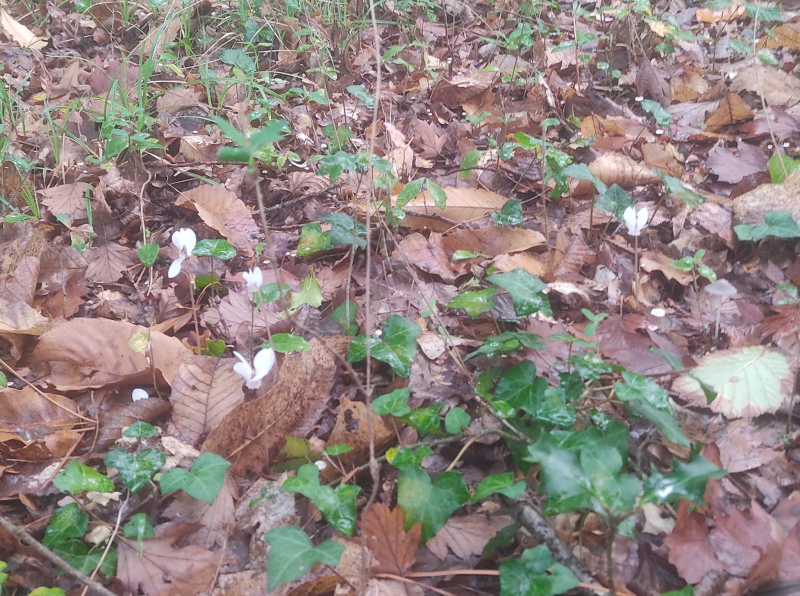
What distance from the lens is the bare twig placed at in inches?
43.1

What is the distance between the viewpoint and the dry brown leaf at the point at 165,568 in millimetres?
1152

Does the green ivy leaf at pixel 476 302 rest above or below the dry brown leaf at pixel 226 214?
above

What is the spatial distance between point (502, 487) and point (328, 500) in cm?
36

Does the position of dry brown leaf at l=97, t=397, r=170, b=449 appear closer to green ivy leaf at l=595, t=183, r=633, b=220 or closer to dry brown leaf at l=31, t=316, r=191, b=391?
dry brown leaf at l=31, t=316, r=191, b=391

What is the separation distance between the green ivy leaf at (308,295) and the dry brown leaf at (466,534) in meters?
0.82

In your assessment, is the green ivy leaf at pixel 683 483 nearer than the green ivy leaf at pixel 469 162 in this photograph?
Yes

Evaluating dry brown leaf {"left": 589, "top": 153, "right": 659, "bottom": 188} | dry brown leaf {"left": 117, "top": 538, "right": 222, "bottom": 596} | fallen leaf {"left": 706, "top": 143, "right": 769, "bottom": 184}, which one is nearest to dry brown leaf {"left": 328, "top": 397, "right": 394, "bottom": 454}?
dry brown leaf {"left": 117, "top": 538, "right": 222, "bottom": 596}

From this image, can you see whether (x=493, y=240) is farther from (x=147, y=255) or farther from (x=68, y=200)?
(x=68, y=200)

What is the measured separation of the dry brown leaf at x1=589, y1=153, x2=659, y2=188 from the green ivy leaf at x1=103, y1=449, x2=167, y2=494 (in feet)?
5.87

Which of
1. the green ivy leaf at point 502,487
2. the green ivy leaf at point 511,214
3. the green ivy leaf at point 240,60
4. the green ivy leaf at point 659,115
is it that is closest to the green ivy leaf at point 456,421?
the green ivy leaf at point 502,487

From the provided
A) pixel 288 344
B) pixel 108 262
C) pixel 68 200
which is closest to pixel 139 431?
pixel 288 344

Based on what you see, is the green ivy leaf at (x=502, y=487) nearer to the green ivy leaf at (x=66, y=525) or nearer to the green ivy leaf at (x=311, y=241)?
the green ivy leaf at (x=66, y=525)

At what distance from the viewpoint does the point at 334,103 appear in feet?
9.89

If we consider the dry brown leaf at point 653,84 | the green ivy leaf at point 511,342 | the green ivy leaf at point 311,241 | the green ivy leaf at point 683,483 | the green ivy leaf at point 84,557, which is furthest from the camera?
the dry brown leaf at point 653,84
